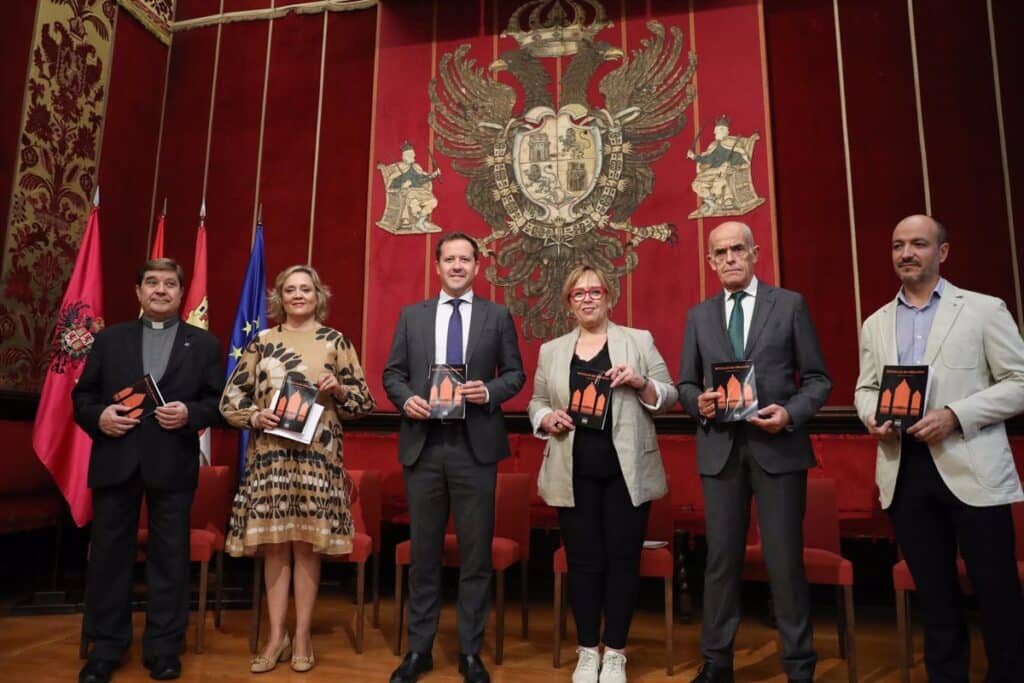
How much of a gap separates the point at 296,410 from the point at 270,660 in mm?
980

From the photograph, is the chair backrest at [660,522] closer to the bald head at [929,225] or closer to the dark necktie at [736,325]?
the dark necktie at [736,325]

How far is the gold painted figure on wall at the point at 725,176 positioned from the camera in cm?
470

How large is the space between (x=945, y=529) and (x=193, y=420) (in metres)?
2.68

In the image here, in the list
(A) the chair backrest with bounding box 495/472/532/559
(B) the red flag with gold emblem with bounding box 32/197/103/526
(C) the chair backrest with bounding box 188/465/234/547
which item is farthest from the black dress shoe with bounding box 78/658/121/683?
(A) the chair backrest with bounding box 495/472/532/559

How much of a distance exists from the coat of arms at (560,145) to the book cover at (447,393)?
7.43 ft

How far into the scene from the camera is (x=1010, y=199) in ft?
14.0

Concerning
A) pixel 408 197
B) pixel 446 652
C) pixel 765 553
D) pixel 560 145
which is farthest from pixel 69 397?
pixel 765 553

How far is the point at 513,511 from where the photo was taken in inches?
143

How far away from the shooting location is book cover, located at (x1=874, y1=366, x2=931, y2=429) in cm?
232

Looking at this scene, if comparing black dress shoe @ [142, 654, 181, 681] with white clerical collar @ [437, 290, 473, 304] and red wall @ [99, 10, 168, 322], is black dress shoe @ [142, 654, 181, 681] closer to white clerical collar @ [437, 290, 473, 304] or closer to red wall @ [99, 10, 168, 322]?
white clerical collar @ [437, 290, 473, 304]

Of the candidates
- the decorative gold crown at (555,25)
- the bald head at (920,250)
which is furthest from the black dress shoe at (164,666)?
the decorative gold crown at (555,25)

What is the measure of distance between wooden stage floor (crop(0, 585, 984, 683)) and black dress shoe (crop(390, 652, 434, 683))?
0.22 feet

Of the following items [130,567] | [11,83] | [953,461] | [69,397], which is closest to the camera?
[953,461]

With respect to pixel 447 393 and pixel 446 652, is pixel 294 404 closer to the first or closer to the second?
pixel 447 393
